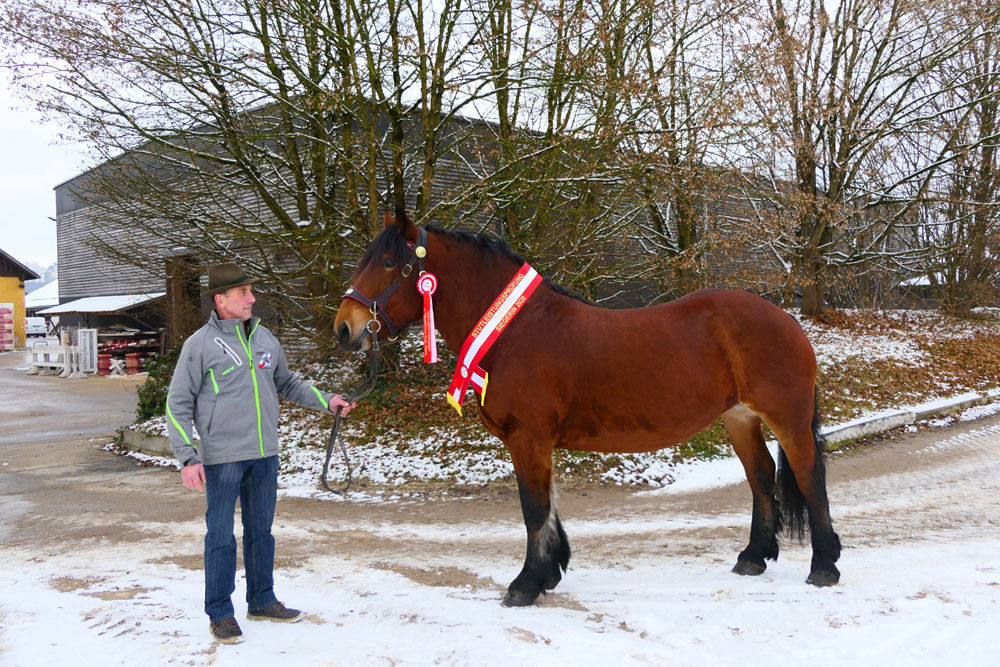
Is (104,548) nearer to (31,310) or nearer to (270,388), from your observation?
(270,388)

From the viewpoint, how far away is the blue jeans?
10.4 ft

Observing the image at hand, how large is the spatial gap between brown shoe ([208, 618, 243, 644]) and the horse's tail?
3287 mm

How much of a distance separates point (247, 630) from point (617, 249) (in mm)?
8602

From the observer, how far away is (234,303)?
10.9ft

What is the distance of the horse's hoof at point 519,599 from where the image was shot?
11.6 feet

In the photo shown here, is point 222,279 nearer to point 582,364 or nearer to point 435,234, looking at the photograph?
point 435,234

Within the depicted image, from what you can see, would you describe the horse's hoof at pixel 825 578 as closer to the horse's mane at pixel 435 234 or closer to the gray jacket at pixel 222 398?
the horse's mane at pixel 435 234

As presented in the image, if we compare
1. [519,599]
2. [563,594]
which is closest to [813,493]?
[563,594]

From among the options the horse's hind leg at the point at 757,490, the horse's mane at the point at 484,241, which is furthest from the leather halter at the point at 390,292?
the horse's hind leg at the point at 757,490

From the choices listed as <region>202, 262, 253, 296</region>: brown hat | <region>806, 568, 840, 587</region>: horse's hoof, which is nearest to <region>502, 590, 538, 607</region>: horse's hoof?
<region>806, 568, 840, 587</region>: horse's hoof

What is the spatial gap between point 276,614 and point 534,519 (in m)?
1.48

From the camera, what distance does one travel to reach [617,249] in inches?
419

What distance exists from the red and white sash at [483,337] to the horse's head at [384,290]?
1.31 feet

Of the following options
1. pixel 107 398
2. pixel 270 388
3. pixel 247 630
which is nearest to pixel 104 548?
pixel 247 630
